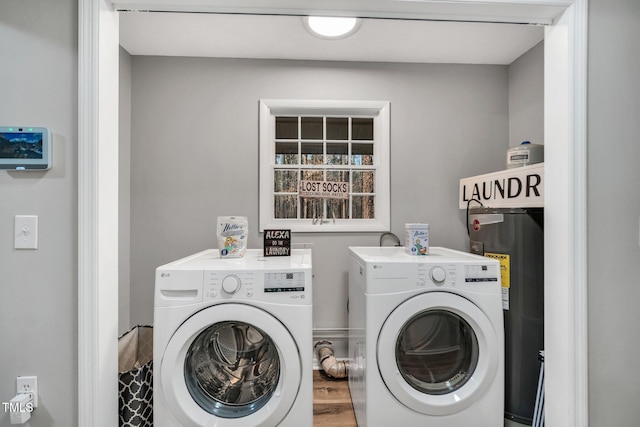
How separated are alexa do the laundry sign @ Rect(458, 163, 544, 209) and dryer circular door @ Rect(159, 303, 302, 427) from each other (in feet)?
4.59

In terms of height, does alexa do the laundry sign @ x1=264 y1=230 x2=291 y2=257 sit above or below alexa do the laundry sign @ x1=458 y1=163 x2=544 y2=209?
below

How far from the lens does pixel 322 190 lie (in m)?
2.38

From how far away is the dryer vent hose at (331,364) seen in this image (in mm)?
2123

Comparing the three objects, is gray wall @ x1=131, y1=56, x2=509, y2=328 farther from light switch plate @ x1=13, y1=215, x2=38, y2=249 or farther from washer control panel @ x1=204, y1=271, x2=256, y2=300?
light switch plate @ x1=13, y1=215, x2=38, y2=249

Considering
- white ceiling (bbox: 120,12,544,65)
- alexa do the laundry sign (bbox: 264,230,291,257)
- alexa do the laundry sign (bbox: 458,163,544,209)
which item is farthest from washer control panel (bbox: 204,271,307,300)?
white ceiling (bbox: 120,12,544,65)

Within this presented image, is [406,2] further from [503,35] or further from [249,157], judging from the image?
[249,157]

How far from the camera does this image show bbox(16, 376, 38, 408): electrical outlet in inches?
44.9

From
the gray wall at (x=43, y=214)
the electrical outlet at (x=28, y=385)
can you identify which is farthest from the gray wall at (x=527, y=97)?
the electrical outlet at (x=28, y=385)

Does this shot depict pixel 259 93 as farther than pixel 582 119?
Yes

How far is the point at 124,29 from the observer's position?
1983 mm

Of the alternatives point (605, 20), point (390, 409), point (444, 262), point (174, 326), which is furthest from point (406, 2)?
point (390, 409)

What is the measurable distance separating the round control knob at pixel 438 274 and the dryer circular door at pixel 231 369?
2.31 ft

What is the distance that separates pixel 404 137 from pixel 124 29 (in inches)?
80.3

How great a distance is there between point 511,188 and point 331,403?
1643 mm
